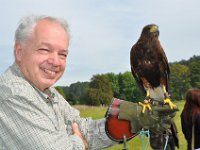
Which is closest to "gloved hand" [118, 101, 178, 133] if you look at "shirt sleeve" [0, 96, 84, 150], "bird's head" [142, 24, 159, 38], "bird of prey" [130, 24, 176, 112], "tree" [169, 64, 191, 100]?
"shirt sleeve" [0, 96, 84, 150]

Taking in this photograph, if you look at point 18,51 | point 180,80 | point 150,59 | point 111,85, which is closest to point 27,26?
point 18,51

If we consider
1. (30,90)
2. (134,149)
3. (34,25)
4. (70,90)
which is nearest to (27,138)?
(30,90)

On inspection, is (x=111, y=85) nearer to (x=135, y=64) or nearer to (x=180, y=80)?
(x=180, y=80)

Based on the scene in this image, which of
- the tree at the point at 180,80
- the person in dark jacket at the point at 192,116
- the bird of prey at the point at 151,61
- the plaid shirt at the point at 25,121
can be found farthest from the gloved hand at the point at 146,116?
the tree at the point at 180,80

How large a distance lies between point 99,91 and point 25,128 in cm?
6405

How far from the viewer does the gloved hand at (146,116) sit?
2.71m

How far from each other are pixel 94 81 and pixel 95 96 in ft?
26.2

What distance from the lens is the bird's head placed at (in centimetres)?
521

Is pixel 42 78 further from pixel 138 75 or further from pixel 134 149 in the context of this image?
pixel 134 149

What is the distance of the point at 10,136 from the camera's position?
6.91 feet

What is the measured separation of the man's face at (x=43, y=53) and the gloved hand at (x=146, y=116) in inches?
25.6

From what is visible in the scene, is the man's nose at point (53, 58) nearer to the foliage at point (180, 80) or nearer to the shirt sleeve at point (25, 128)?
the shirt sleeve at point (25, 128)

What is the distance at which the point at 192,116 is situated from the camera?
6121mm

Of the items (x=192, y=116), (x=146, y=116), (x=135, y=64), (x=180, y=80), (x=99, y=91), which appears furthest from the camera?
(x=99, y=91)
